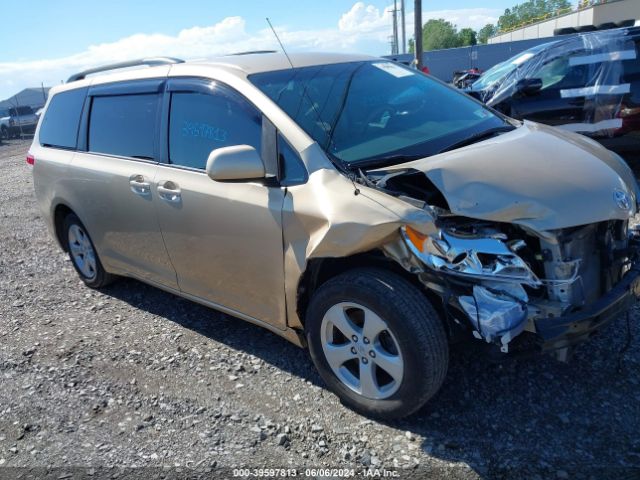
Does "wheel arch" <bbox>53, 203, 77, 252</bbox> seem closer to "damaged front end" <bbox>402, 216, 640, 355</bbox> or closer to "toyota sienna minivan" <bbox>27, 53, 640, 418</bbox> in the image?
"toyota sienna minivan" <bbox>27, 53, 640, 418</bbox>

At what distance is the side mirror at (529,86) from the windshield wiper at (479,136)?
3794 millimetres

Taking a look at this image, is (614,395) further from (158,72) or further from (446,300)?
(158,72)

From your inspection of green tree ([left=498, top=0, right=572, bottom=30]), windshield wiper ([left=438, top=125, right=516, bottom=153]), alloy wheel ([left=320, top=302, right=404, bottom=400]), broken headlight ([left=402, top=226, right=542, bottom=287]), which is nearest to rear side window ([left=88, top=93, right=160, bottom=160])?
alloy wheel ([left=320, top=302, right=404, bottom=400])

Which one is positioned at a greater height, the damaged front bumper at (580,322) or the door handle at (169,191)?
the door handle at (169,191)

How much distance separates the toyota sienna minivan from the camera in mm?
2596

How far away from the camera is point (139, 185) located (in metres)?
3.83

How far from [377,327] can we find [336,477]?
711mm

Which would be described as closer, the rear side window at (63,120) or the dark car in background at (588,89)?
the rear side window at (63,120)

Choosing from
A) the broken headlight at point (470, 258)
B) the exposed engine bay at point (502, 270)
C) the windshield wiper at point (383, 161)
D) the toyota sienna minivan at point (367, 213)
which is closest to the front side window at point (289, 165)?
the toyota sienna minivan at point (367, 213)

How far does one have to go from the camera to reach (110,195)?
13.7 ft

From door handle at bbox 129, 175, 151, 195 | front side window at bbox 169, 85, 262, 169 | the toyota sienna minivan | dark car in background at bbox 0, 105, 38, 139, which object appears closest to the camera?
the toyota sienna minivan

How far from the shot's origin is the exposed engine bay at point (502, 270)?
2.50 meters

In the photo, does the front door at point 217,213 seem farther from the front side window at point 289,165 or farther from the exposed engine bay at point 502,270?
the exposed engine bay at point 502,270

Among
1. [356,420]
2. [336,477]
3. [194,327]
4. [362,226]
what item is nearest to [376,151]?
[362,226]
